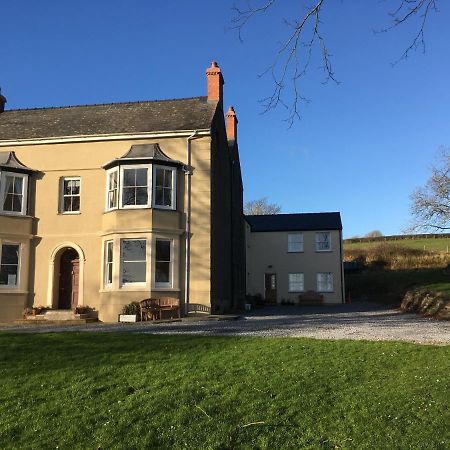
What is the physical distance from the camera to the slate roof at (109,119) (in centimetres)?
2156

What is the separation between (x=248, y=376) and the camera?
8.54 metres

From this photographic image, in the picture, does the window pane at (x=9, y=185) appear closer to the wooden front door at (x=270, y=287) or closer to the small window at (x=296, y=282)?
the wooden front door at (x=270, y=287)

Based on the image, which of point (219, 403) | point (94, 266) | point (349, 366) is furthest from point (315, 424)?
point (94, 266)

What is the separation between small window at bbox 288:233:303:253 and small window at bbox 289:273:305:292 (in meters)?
1.75

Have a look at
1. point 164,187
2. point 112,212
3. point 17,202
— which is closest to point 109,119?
point 164,187

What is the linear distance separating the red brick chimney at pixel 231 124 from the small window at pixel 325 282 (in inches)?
511

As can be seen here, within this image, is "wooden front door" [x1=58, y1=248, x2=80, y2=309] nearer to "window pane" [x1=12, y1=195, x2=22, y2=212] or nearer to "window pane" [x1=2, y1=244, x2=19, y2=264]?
"window pane" [x1=2, y1=244, x2=19, y2=264]

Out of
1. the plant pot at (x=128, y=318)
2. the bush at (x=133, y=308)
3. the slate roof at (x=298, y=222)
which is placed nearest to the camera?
the plant pot at (x=128, y=318)

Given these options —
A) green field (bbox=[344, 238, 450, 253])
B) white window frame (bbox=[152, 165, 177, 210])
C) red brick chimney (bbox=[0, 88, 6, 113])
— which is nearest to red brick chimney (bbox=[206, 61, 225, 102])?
white window frame (bbox=[152, 165, 177, 210])

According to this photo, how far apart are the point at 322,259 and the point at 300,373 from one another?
28.5m

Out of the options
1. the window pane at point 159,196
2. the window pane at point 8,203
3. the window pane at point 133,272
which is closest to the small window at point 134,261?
the window pane at point 133,272

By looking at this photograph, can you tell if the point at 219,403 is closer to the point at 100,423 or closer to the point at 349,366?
the point at 100,423

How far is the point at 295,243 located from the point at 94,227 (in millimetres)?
19463

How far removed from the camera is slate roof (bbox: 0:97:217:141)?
21.6 meters
